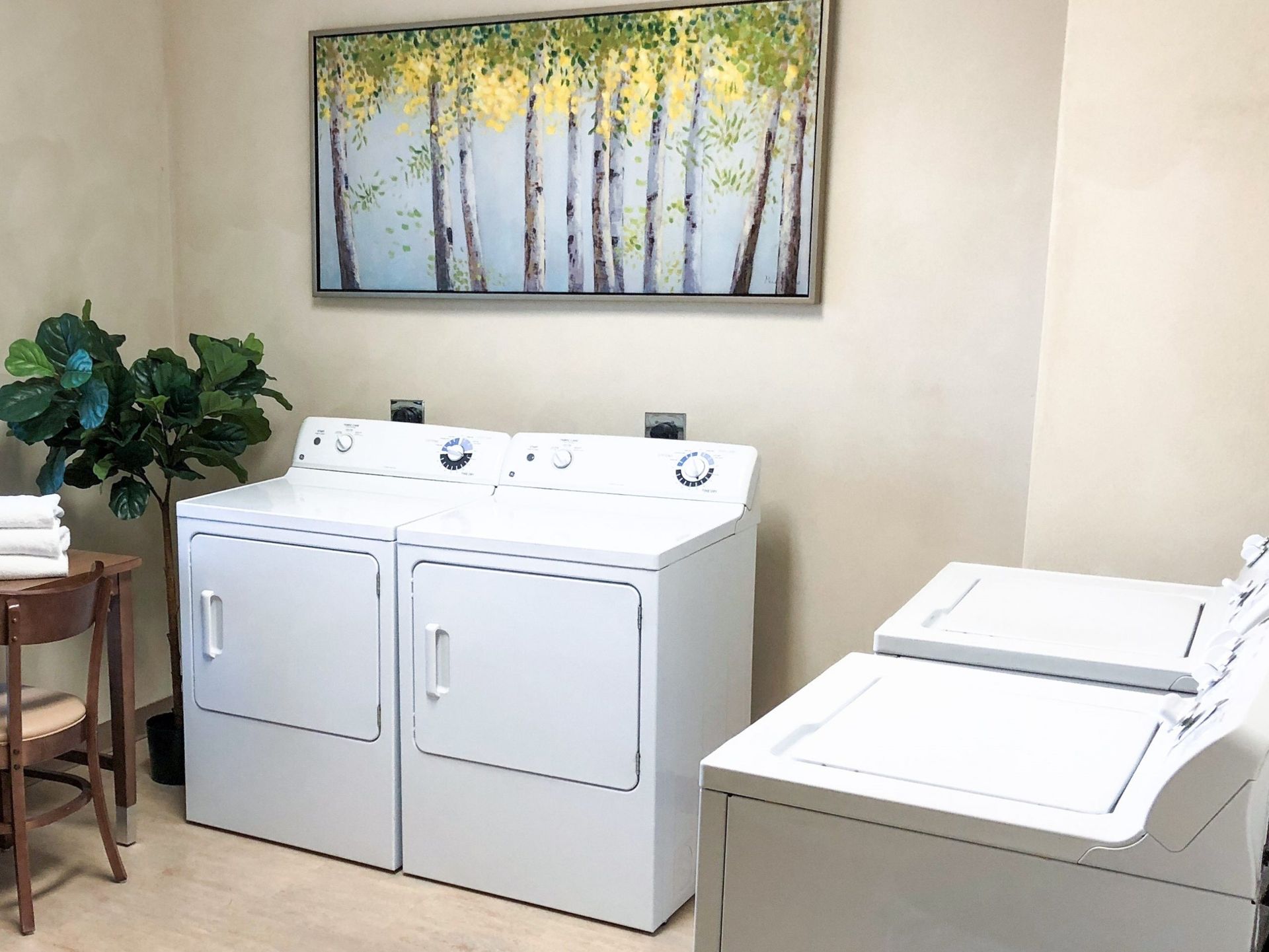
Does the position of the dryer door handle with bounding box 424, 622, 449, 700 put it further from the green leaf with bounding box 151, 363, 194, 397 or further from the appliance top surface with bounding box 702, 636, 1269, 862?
the appliance top surface with bounding box 702, 636, 1269, 862

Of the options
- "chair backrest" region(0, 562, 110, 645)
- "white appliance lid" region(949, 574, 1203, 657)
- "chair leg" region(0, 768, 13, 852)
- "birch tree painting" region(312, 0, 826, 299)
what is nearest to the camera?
"white appliance lid" region(949, 574, 1203, 657)

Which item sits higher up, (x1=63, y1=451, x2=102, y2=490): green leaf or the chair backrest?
(x1=63, y1=451, x2=102, y2=490): green leaf

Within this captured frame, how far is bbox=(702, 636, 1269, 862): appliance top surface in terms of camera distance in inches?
43.7

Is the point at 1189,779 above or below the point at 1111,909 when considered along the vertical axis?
above

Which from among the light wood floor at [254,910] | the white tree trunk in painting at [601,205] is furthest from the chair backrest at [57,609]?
the white tree trunk in painting at [601,205]

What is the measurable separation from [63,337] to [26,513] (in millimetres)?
676

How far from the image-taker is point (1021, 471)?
2822 mm

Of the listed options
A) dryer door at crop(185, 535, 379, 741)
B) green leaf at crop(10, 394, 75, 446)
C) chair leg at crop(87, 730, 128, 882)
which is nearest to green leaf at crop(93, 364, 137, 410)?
green leaf at crop(10, 394, 75, 446)

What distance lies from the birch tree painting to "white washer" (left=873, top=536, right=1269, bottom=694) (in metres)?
1.14

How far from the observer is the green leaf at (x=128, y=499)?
3039 millimetres

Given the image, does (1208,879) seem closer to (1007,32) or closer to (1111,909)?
(1111,909)

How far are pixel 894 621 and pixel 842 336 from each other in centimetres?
129

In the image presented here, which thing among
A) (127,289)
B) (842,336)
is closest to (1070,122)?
(842,336)

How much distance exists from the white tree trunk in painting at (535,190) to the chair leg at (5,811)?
1.82 metres
